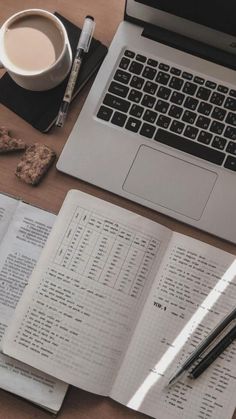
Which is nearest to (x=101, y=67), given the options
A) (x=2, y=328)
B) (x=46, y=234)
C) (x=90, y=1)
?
(x=90, y=1)

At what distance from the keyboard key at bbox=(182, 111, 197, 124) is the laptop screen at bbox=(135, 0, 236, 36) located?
0.37 ft

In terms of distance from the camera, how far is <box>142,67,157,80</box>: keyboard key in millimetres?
669

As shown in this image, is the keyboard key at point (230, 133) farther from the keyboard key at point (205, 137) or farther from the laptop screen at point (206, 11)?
the laptop screen at point (206, 11)

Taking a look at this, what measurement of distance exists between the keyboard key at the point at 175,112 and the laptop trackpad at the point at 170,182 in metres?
0.05

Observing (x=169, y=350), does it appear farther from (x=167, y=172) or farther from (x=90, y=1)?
(x=90, y=1)

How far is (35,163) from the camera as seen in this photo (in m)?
0.67

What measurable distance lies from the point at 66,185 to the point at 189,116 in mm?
189

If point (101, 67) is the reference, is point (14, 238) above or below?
below

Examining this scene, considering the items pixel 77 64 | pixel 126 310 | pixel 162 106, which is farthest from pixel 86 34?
pixel 126 310

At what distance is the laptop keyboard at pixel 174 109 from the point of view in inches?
25.7

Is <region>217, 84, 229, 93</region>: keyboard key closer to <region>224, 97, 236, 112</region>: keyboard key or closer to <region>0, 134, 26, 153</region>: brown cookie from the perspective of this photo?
<region>224, 97, 236, 112</region>: keyboard key

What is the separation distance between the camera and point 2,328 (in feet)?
2.09

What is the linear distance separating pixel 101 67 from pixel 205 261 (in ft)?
0.98

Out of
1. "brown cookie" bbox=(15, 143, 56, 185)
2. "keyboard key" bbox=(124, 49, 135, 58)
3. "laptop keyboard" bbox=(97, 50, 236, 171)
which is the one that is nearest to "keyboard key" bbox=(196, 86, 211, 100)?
"laptop keyboard" bbox=(97, 50, 236, 171)
